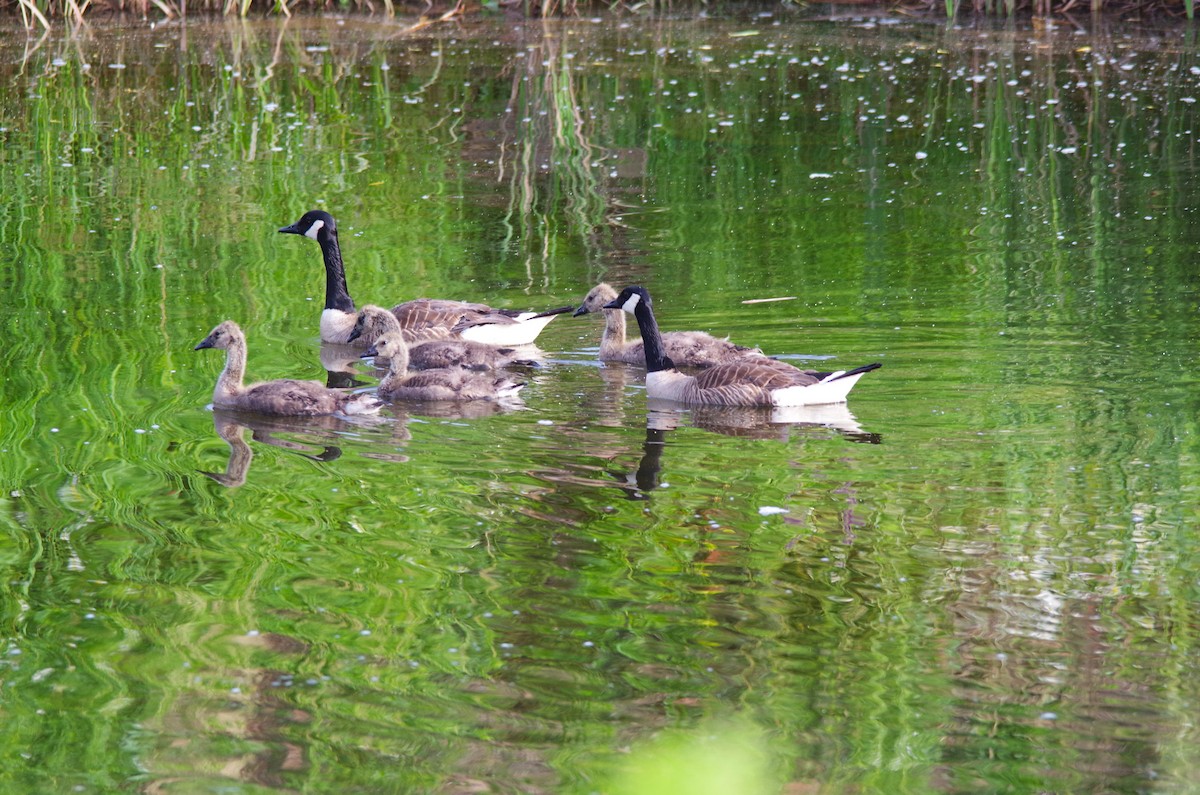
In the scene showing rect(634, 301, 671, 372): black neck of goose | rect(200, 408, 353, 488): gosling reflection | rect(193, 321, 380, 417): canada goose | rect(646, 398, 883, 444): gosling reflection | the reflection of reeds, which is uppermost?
the reflection of reeds

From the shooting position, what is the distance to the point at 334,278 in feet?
39.6

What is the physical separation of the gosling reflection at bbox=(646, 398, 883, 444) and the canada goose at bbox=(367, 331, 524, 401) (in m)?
0.89

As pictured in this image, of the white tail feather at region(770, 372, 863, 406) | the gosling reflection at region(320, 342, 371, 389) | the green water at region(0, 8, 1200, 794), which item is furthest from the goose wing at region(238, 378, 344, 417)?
the white tail feather at region(770, 372, 863, 406)

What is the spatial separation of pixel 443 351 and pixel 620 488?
3177mm

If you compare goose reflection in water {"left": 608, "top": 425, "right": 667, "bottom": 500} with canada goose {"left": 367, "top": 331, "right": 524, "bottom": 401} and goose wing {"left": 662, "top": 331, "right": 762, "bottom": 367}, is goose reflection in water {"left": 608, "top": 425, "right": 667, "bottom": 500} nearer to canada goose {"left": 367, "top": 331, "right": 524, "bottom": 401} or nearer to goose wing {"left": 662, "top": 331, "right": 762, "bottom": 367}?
canada goose {"left": 367, "top": 331, "right": 524, "bottom": 401}

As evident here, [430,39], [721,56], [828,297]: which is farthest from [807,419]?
[430,39]

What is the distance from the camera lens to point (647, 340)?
10094 millimetres

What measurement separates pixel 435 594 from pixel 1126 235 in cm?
860

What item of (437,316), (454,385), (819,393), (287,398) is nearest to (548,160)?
(437,316)

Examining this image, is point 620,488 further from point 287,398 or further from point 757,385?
point 287,398

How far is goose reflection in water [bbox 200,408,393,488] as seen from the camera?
331 inches

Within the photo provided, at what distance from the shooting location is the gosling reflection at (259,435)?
8320 mm

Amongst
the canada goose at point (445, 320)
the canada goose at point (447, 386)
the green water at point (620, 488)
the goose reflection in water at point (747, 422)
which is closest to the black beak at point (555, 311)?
the canada goose at point (445, 320)

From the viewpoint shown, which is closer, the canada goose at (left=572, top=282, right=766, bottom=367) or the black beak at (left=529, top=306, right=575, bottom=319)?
the canada goose at (left=572, top=282, right=766, bottom=367)
